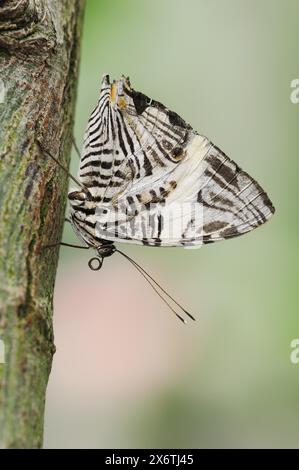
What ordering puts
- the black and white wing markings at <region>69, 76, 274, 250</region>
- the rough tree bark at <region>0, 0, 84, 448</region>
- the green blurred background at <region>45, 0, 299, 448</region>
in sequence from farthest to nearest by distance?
the green blurred background at <region>45, 0, 299, 448</region> < the black and white wing markings at <region>69, 76, 274, 250</region> < the rough tree bark at <region>0, 0, 84, 448</region>

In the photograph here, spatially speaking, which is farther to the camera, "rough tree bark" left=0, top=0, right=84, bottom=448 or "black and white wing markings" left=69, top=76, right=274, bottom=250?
"black and white wing markings" left=69, top=76, right=274, bottom=250

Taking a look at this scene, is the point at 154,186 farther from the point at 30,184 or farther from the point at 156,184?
the point at 30,184

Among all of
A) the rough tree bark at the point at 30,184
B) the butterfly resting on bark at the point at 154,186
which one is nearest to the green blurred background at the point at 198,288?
the butterfly resting on bark at the point at 154,186

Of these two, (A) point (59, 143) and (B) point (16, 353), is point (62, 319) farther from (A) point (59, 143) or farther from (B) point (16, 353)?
(B) point (16, 353)

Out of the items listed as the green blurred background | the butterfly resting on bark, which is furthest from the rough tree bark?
the green blurred background

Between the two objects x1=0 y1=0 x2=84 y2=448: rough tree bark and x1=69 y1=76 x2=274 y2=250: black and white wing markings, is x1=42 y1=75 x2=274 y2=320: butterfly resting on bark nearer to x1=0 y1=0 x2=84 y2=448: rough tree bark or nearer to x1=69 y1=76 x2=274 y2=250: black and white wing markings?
x1=69 y1=76 x2=274 y2=250: black and white wing markings

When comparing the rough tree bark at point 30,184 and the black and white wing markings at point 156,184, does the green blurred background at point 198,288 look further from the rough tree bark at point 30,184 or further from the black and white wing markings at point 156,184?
the rough tree bark at point 30,184

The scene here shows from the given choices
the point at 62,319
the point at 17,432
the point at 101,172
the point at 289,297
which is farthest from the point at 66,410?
the point at 17,432
